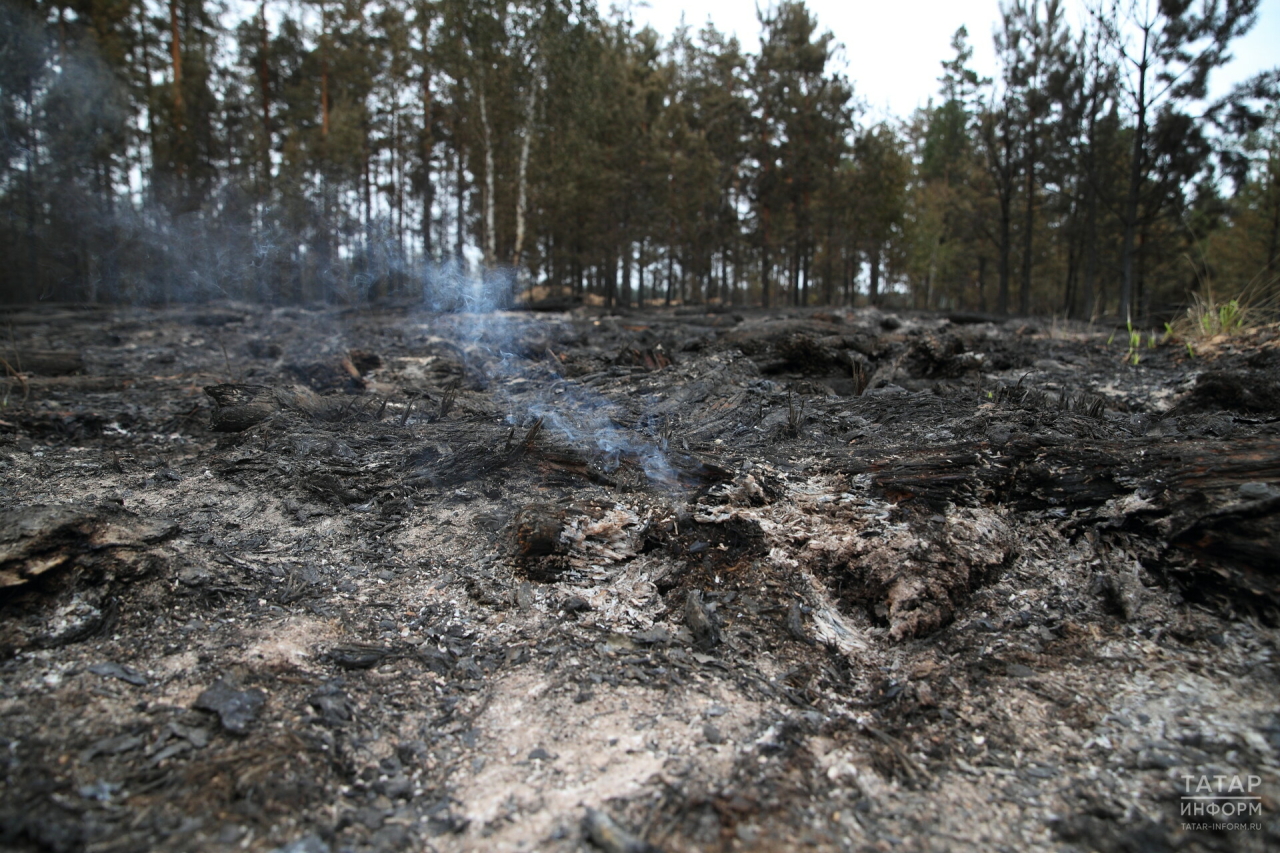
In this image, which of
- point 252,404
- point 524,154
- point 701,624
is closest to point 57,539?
point 252,404

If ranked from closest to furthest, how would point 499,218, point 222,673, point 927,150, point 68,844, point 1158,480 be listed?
point 68,844, point 222,673, point 1158,480, point 499,218, point 927,150

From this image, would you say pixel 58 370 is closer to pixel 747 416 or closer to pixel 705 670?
pixel 747 416

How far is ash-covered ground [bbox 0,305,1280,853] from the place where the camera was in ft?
5.42

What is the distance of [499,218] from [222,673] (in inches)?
865

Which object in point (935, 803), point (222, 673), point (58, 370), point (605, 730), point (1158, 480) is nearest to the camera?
point (935, 803)

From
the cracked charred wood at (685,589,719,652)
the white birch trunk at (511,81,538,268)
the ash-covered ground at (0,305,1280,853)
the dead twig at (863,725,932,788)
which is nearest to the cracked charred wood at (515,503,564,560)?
the ash-covered ground at (0,305,1280,853)

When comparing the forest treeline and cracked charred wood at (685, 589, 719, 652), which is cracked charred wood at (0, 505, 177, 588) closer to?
cracked charred wood at (685, 589, 719, 652)

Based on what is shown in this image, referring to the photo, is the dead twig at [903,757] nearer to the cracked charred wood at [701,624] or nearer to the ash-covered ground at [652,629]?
the ash-covered ground at [652,629]

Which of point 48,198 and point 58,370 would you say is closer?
point 58,370

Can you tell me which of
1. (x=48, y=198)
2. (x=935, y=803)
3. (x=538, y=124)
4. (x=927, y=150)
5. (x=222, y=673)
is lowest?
(x=935, y=803)

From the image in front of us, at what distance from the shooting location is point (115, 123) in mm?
18188

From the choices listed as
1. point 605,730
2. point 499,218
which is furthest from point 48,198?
point 605,730

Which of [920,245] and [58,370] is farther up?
[920,245]

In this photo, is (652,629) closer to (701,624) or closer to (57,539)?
(701,624)
